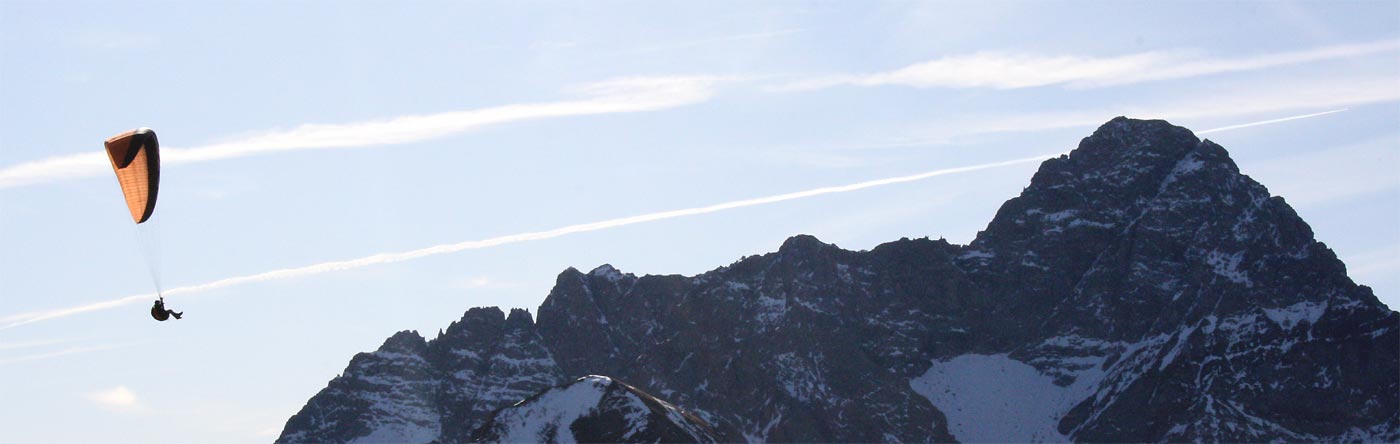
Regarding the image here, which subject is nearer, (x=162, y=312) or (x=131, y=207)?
(x=162, y=312)

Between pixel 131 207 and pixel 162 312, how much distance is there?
37.6 feet

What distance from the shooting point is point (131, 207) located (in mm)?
118250

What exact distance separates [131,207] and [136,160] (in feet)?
9.19

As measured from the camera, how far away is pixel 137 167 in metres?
119

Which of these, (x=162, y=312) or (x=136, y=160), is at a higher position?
(x=136, y=160)

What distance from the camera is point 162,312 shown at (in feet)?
359

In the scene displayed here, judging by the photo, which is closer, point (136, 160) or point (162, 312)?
→ point (162, 312)

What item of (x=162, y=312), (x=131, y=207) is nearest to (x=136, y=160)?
(x=131, y=207)

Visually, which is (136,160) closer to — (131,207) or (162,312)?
(131,207)

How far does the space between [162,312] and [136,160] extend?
1311 cm

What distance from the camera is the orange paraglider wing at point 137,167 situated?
384ft

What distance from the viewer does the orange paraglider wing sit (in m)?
117
